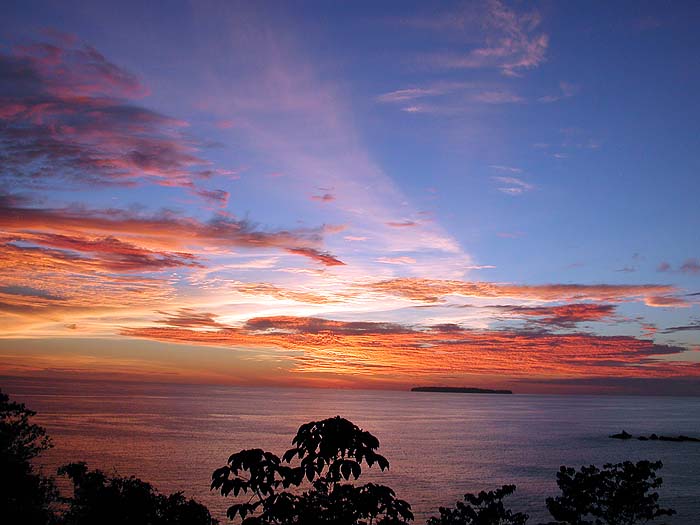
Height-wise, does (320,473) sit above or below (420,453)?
above

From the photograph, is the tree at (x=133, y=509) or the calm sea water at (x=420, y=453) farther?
the calm sea water at (x=420, y=453)

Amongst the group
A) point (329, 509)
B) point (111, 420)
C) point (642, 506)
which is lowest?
point (111, 420)

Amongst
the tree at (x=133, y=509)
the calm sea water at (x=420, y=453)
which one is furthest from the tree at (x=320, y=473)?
the calm sea water at (x=420, y=453)

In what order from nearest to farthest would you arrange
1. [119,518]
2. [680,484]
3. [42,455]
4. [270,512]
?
[270,512]
[119,518]
[680,484]
[42,455]

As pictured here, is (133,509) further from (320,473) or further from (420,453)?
(420,453)

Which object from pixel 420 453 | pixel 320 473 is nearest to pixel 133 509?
pixel 320 473

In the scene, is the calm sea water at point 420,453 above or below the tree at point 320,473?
below

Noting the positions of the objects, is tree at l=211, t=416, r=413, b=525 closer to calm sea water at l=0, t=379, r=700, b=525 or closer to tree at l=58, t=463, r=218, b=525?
tree at l=58, t=463, r=218, b=525

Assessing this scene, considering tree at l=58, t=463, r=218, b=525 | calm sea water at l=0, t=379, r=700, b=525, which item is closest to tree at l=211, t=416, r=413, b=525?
tree at l=58, t=463, r=218, b=525

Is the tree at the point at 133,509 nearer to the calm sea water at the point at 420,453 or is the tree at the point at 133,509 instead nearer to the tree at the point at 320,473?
the tree at the point at 320,473

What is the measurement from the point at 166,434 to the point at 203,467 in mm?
47805

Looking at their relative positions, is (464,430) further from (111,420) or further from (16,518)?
(16,518)

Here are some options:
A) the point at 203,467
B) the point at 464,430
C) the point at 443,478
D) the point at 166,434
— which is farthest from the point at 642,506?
the point at 464,430

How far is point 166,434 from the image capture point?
120 metres
